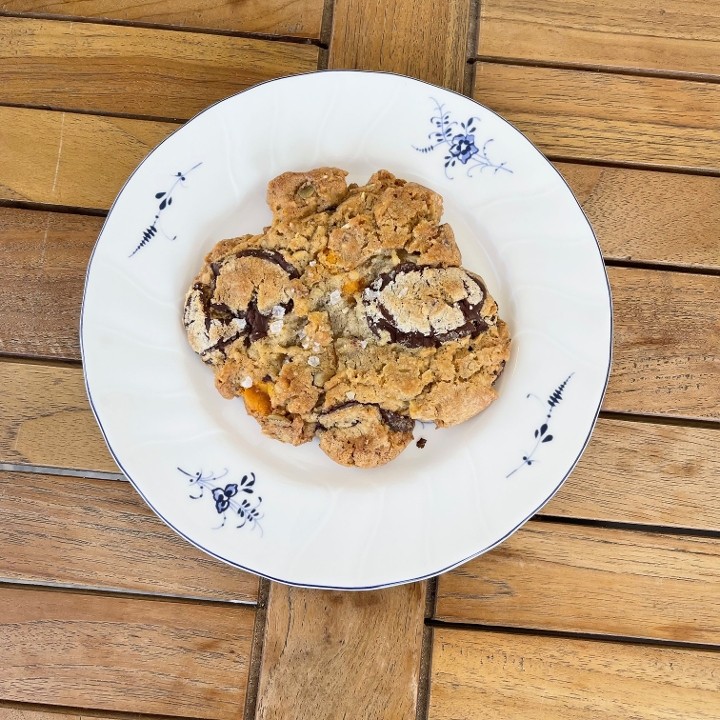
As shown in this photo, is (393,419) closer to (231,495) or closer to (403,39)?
(231,495)

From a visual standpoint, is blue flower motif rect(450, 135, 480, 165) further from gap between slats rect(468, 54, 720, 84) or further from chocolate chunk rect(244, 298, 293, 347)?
chocolate chunk rect(244, 298, 293, 347)

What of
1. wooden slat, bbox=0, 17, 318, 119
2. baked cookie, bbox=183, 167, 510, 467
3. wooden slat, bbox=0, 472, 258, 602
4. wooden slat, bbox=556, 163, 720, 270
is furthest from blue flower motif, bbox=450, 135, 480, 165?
wooden slat, bbox=0, 472, 258, 602

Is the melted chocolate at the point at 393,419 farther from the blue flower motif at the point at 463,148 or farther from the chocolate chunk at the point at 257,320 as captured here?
the blue flower motif at the point at 463,148

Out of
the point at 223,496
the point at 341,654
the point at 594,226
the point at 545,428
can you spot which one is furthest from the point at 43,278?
the point at 594,226

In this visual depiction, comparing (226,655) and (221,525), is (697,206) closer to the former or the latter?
(221,525)

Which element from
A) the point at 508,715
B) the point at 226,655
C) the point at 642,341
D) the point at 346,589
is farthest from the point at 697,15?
the point at 226,655
